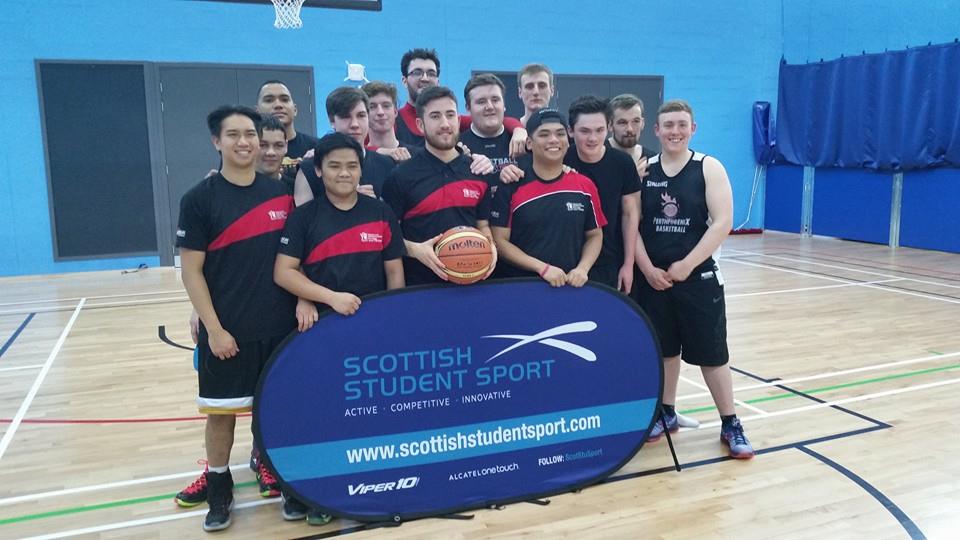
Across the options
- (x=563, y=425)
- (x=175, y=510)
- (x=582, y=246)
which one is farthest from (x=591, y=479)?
(x=175, y=510)

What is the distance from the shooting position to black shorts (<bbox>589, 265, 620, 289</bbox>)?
362cm

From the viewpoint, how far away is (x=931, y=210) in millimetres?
10820

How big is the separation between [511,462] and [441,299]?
831mm

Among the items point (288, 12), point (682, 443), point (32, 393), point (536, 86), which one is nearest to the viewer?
point (682, 443)

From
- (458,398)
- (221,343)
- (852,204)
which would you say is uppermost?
(852,204)

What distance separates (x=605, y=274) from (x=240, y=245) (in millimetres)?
1789

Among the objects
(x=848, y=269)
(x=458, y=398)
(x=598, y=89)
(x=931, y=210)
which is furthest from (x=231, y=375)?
(x=931, y=210)

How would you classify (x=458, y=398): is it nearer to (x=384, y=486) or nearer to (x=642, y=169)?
(x=384, y=486)

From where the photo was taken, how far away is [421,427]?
3.11m

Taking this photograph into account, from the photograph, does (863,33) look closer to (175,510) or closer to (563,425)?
(563,425)

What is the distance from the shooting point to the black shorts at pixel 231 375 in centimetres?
298

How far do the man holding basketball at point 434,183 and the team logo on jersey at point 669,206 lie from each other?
1.00 meters

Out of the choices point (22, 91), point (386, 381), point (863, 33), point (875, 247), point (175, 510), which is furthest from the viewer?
point (863, 33)

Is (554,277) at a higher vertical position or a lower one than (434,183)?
lower
